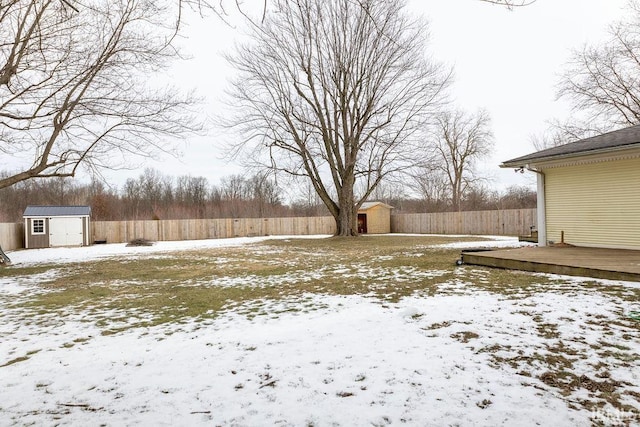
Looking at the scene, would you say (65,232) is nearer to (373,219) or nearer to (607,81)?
(373,219)

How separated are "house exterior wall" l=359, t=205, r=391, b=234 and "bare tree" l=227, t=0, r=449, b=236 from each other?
9.15 metres

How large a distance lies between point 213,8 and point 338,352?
2.82m

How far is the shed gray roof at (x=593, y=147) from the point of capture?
25.5 ft

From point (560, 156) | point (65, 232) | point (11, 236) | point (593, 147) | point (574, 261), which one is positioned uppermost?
point (593, 147)

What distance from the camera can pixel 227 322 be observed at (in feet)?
13.5

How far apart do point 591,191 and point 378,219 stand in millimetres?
21147

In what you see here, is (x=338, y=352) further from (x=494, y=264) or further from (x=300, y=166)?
(x=300, y=166)

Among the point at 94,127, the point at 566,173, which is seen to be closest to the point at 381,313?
the point at 566,173

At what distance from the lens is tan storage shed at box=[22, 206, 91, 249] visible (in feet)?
67.3

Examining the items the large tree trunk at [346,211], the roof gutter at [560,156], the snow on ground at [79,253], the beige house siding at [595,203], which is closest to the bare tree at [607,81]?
the large tree trunk at [346,211]

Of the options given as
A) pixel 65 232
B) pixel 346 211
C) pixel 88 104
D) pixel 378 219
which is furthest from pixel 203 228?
pixel 88 104

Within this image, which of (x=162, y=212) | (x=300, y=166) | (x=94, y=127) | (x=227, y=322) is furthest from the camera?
(x=162, y=212)

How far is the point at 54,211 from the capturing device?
21.3 metres

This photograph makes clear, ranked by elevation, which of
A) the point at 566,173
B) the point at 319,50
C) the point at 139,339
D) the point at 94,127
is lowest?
the point at 139,339
